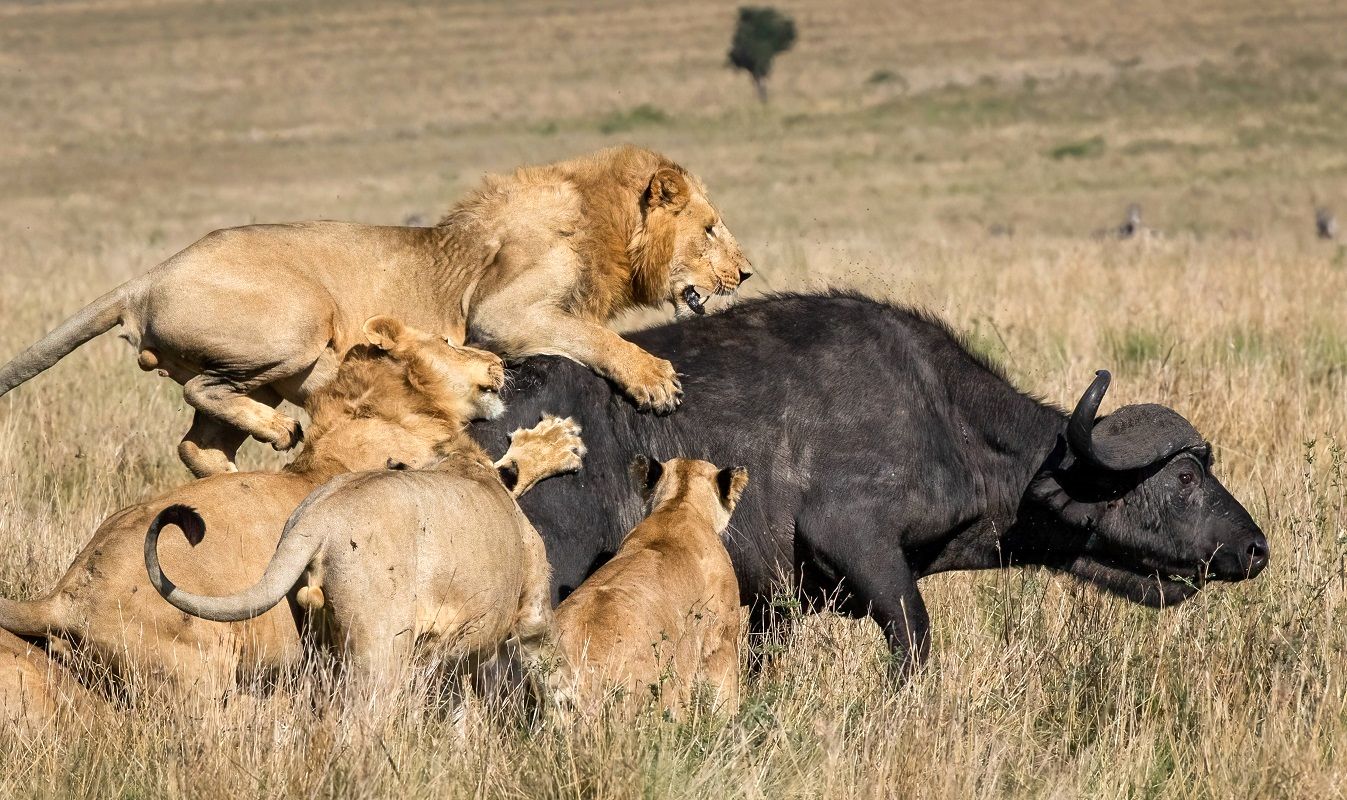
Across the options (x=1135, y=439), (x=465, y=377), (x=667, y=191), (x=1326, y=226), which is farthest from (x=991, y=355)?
(x=1326, y=226)

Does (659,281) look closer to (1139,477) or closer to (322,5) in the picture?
(1139,477)

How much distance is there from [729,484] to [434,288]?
4.89 feet

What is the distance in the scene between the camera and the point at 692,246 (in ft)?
22.7

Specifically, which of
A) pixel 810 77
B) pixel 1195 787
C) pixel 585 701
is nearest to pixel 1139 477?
pixel 1195 787

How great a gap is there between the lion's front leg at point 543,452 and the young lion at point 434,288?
33cm

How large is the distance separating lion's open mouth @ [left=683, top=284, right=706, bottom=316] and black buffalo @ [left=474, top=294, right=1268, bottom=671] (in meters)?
0.09

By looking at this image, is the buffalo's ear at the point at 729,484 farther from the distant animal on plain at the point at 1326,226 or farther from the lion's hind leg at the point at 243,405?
the distant animal on plain at the point at 1326,226

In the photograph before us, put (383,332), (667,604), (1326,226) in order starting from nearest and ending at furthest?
(667,604)
(383,332)
(1326,226)

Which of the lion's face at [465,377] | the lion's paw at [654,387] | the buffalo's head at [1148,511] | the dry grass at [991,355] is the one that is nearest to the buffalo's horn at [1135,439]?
the buffalo's head at [1148,511]

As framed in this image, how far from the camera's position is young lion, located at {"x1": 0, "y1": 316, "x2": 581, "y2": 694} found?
4992 millimetres

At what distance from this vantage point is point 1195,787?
5.01 m

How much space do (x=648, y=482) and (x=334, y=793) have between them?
200 cm

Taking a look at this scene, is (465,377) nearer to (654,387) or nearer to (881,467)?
(654,387)

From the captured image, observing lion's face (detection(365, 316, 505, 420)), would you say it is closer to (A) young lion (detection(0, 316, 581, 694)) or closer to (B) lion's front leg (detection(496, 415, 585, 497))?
(A) young lion (detection(0, 316, 581, 694))
